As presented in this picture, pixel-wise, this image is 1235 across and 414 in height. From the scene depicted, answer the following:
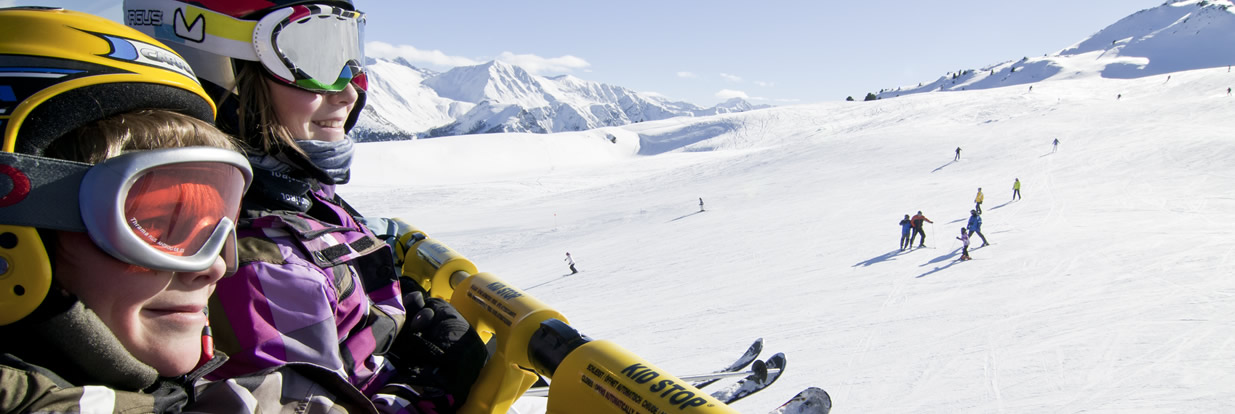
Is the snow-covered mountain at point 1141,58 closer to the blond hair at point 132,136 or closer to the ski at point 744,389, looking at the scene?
the ski at point 744,389

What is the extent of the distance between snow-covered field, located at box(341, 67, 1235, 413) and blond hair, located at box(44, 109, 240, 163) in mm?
5054

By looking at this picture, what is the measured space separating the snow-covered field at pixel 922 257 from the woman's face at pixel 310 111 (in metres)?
4.35

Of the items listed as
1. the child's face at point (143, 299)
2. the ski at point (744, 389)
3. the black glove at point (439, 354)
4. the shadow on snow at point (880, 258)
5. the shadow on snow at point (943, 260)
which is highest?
the child's face at point (143, 299)

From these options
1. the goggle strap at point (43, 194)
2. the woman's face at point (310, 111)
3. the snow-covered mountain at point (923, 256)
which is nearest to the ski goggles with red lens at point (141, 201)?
the goggle strap at point (43, 194)

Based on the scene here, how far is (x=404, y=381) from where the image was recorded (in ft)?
7.23

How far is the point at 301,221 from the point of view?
194cm

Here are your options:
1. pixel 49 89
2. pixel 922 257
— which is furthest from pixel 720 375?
pixel 922 257

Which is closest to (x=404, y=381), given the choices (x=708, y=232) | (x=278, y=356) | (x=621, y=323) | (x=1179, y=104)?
(x=278, y=356)

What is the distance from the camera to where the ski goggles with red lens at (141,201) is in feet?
3.05

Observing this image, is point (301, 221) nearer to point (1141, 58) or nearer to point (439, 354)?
point (439, 354)

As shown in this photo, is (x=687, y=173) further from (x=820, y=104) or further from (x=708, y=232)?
(x=820, y=104)

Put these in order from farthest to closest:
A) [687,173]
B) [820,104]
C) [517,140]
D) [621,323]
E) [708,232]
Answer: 1. [820,104]
2. [517,140]
3. [687,173]
4. [708,232]
5. [621,323]

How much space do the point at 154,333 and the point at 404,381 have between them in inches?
44.9

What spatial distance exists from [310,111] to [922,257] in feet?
39.5
